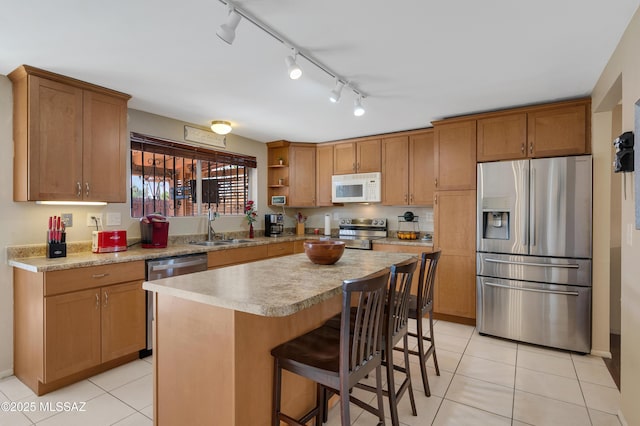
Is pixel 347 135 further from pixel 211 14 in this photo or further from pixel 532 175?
pixel 211 14

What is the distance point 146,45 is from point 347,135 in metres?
2.90

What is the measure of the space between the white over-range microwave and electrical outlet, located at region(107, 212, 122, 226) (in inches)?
107

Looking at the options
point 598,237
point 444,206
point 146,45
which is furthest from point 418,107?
point 146,45

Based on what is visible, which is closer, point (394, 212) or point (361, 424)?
point (361, 424)

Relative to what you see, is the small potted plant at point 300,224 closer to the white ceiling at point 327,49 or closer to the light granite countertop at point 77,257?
the light granite countertop at point 77,257

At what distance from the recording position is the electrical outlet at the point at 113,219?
3.16 m

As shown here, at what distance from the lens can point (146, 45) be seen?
2076 millimetres

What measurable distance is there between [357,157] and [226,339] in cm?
363

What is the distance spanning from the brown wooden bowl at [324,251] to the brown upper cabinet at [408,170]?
2.36m

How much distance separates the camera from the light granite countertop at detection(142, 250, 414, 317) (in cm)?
131

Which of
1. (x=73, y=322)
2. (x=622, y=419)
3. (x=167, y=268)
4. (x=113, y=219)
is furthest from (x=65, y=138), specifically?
(x=622, y=419)

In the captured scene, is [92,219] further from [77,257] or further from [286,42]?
[286,42]

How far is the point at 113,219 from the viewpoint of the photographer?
3191 millimetres

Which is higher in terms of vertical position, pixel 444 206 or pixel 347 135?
pixel 347 135
